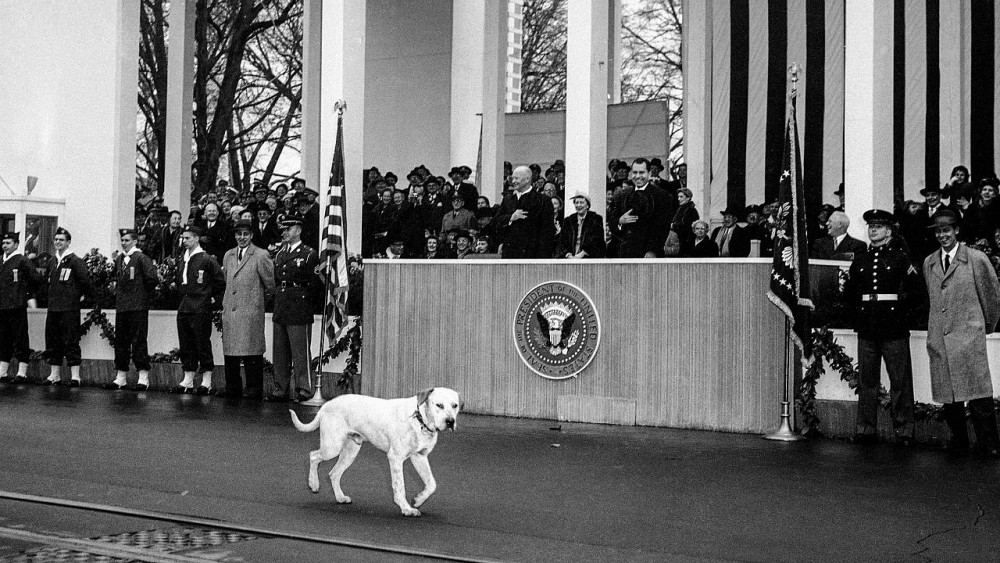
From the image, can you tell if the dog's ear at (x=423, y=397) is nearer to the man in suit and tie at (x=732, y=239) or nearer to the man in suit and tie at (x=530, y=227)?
the man in suit and tie at (x=530, y=227)

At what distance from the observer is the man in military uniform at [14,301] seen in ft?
56.3

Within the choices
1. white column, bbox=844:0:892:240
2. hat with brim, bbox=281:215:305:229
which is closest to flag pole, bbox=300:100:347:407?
hat with brim, bbox=281:215:305:229

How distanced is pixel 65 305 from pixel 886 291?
36.1 ft

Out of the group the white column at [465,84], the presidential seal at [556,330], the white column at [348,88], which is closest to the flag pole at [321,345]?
the white column at [348,88]

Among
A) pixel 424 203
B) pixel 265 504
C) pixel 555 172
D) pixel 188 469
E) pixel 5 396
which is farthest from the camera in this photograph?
pixel 555 172

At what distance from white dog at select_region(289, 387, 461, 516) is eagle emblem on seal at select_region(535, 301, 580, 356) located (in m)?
4.87

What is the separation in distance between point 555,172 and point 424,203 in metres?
2.30

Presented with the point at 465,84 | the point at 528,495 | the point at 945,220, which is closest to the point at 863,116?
the point at 945,220

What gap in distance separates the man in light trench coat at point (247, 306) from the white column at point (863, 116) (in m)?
6.74

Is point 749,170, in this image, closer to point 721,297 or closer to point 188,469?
point 721,297

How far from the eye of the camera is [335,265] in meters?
13.9

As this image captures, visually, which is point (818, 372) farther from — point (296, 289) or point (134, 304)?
point (134, 304)

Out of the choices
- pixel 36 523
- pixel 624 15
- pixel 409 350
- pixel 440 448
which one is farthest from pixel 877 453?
pixel 624 15

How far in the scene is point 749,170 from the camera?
18.7 meters
